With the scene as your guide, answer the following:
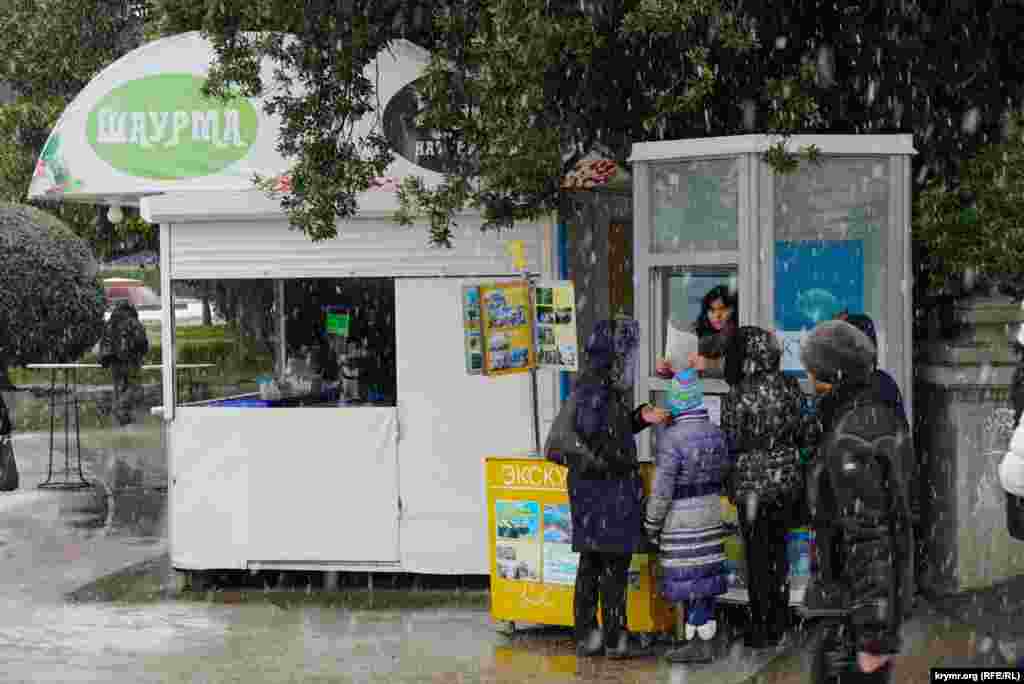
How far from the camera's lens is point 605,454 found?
780 cm

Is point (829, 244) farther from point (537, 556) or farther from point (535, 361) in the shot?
point (537, 556)

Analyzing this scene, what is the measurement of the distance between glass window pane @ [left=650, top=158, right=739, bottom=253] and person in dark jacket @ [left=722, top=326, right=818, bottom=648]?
985 mm

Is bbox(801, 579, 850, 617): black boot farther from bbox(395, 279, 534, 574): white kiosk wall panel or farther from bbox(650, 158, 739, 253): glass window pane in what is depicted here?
bbox(395, 279, 534, 574): white kiosk wall panel

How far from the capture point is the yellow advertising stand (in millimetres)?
8328

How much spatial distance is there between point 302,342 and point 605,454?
11.1ft

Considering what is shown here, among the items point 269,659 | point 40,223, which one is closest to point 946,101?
point 269,659

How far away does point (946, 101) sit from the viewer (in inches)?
380

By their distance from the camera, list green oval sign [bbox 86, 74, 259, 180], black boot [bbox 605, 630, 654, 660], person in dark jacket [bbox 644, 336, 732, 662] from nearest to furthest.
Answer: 1. person in dark jacket [bbox 644, 336, 732, 662]
2. black boot [bbox 605, 630, 654, 660]
3. green oval sign [bbox 86, 74, 259, 180]

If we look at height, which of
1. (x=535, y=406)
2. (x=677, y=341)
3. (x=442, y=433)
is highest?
(x=677, y=341)

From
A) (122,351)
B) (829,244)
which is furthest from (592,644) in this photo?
(122,351)

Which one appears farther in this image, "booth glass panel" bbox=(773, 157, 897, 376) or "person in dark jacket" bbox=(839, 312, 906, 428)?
"booth glass panel" bbox=(773, 157, 897, 376)

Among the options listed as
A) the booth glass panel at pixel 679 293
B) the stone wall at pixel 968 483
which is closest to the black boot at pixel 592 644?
the booth glass panel at pixel 679 293

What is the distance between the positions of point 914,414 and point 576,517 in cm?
255

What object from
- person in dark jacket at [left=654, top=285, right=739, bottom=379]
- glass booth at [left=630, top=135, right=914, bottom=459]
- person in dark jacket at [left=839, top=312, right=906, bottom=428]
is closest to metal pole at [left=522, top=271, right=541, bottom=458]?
glass booth at [left=630, top=135, right=914, bottom=459]
